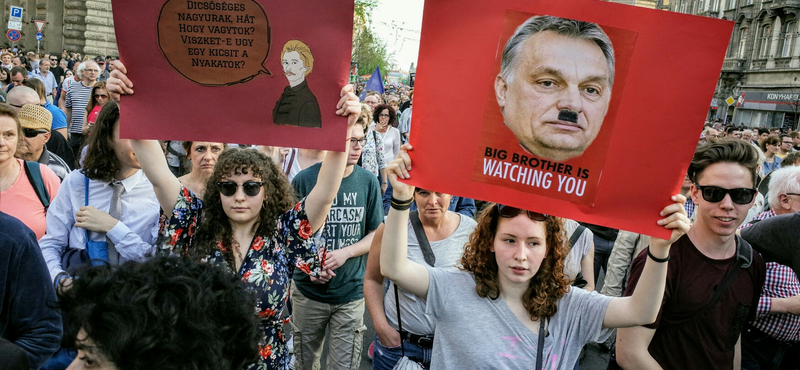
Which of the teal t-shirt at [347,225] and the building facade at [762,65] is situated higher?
the building facade at [762,65]

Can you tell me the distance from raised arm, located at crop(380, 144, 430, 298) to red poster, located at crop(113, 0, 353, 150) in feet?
1.49

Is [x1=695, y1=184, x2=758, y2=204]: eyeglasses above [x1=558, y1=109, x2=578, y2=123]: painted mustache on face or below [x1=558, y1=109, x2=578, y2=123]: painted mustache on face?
below

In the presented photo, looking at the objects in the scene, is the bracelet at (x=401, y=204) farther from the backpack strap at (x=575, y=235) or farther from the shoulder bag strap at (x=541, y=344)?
the backpack strap at (x=575, y=235)

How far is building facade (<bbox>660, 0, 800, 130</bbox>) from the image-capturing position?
1691 inches

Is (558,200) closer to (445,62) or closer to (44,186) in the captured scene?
(445,62)

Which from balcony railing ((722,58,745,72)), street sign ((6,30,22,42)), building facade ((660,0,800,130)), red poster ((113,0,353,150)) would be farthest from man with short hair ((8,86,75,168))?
balcony railing ((722,58,745,72))

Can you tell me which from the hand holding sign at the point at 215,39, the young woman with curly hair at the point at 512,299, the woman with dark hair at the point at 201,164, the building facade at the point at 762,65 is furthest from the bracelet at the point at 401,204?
the building facade at the point at 762,65

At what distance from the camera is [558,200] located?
2363 millimetres

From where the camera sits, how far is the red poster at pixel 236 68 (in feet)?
8.84

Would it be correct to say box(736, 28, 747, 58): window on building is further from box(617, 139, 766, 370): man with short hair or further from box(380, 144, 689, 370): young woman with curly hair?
box(380, 144, 689, 370): young woman with curly hair

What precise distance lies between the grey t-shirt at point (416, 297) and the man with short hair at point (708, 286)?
95 centimetres

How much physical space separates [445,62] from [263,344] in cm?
154

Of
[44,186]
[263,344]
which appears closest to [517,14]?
[263,344]

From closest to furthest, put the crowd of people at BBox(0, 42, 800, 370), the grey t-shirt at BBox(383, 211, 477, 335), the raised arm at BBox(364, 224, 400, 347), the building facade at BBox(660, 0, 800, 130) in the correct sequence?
the crowd of people at BBox(0, 42, 800, 370) < the grey t-shirt at BBox(383, 211, 477, 335) < the raised arm at BBox(364, 224, 400, 347) < the building facade at BBox(660, 0, 800, 130)
